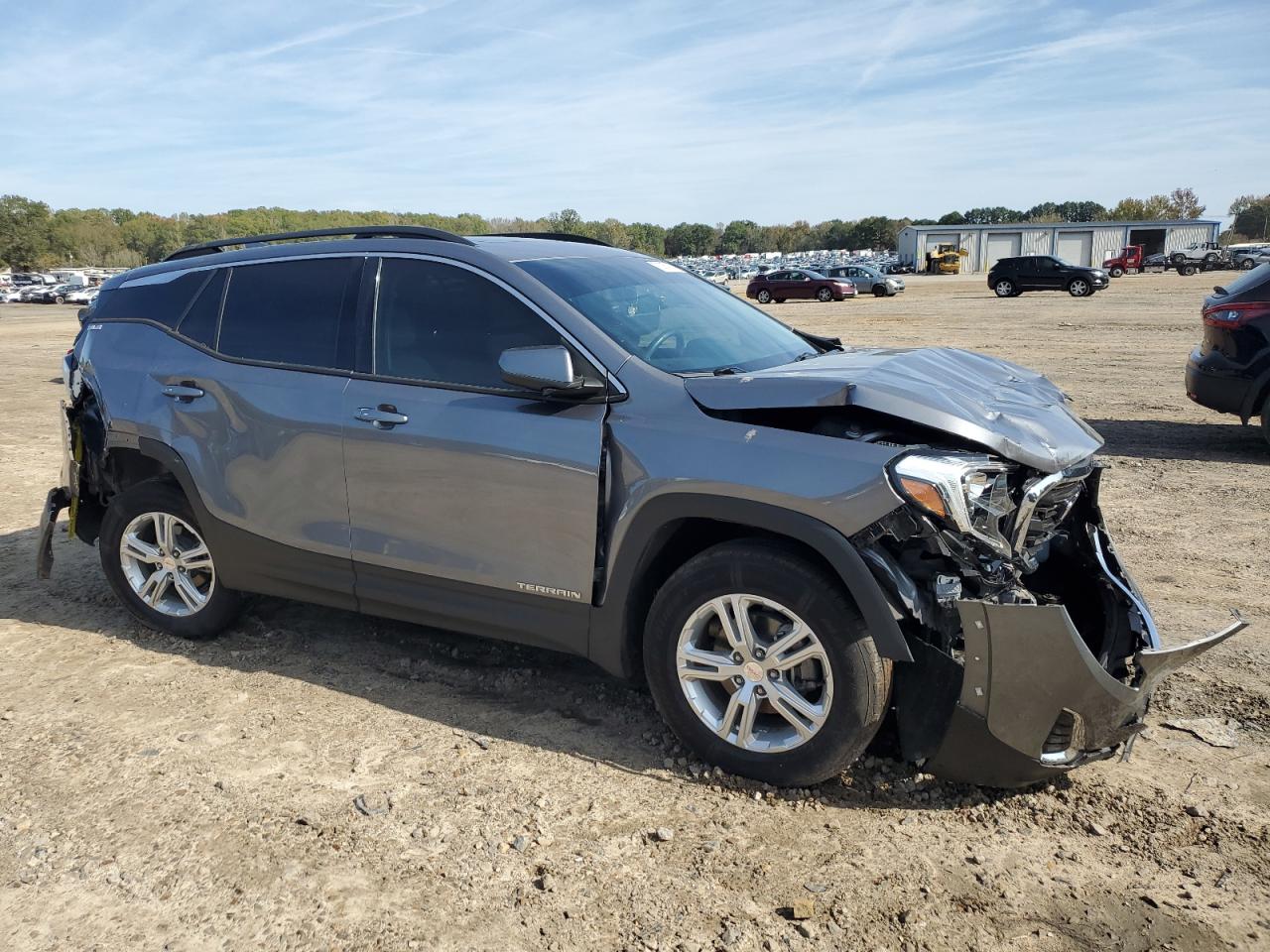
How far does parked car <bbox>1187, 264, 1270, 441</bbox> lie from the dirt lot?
434 cm

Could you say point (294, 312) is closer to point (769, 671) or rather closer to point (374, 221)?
point (769, 671)

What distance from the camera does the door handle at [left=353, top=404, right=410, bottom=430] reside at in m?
4.10

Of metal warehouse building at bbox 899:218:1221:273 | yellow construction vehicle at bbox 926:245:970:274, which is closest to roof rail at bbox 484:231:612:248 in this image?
yellow construction vehicle at bbox 926:245:970:274

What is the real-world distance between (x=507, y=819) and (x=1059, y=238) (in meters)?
98.1

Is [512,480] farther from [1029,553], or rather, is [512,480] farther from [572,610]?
[1029,553]

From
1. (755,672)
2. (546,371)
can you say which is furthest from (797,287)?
(755,672)

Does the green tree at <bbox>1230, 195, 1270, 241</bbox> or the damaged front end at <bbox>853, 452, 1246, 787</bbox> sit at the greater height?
the green tree at <bbox>1230, 195, 1270, 241</bbox>

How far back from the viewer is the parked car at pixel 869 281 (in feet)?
140

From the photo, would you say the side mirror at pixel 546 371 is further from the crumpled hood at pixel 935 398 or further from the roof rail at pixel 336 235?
the roof rail at pixel 336 235

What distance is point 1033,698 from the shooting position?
10.1 ft

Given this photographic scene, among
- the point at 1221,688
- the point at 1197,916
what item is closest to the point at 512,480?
the point at 1197,916

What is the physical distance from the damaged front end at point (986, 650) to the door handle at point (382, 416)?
1952mm

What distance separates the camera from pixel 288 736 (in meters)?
4.02

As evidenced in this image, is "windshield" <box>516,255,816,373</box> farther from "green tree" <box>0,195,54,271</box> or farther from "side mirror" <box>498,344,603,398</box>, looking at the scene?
"green tree" <box>0,195,54,271</box>
